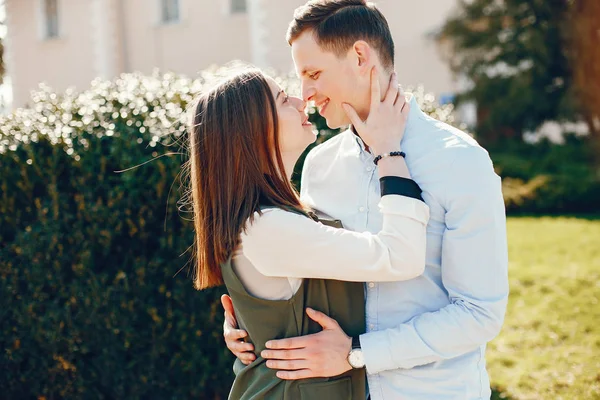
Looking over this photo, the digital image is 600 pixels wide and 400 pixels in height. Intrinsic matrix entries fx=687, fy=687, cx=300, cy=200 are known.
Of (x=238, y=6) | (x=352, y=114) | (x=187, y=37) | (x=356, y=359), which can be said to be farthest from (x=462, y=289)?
(x=187, y=37)

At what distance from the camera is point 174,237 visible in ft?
14.0

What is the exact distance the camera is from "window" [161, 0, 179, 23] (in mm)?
19734

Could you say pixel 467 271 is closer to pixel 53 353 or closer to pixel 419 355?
pixel 419 355

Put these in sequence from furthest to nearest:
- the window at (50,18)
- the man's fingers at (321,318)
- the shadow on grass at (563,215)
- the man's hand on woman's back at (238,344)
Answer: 1. the window at (50,18)
2. the shadow on grass at (563,215)
3. the man's hand on woman's back at (238,344)
4. the man's fingers at (321,318)

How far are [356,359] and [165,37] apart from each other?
18339 mm

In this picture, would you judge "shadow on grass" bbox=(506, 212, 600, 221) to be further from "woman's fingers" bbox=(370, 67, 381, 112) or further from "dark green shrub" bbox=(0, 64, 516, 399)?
"woman's fingers" bbox=(370, 67, 381, 112)

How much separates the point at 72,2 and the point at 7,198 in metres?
18.3

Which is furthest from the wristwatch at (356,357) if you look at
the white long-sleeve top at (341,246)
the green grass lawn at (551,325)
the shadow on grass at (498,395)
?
the green grass lawn at (551,325)

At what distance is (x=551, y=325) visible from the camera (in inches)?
264

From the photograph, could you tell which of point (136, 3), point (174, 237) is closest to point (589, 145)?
point (136, 3)

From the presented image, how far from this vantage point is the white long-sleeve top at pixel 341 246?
2320 mm

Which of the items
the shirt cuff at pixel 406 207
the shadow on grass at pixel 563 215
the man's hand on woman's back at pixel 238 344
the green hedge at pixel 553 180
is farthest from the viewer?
the green hedge at pixel 553 180

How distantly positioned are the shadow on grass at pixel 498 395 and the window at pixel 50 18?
19.8 meters

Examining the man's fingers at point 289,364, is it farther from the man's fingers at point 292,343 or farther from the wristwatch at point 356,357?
the wristwatch at point 356,357
